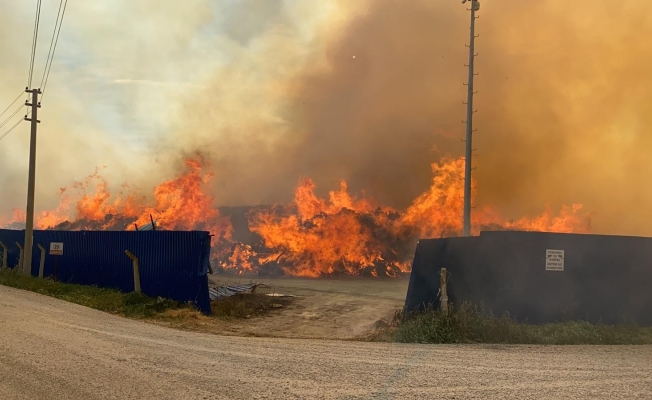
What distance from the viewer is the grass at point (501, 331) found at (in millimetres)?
10797

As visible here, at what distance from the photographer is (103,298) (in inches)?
669

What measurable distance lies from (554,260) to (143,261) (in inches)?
537

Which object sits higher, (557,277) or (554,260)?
(554,260)

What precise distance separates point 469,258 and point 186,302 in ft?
30.7

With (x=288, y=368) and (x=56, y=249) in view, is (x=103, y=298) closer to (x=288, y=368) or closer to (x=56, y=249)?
(x=56, y=249)

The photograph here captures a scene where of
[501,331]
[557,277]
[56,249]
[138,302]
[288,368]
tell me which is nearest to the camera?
[288,368]

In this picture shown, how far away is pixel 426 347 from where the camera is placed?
9945 mm

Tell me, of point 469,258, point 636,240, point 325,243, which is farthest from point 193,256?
point 325,243

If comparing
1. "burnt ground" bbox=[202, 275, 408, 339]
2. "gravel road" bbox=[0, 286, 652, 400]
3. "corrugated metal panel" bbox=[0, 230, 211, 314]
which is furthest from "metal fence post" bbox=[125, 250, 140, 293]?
Result: "gravel road" bbox=[0, 286, 652, 400]

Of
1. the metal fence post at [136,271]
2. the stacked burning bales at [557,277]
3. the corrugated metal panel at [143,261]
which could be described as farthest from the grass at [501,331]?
the metal fence post at [136,271]

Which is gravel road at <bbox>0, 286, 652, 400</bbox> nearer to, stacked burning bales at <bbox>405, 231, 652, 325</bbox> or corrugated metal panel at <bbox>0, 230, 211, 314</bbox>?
stacked burning bales at <bbox>405, 231, 652, 325</bbox>

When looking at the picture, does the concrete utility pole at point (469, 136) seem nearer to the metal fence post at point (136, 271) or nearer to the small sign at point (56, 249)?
the metal fence post at point (136, 271)

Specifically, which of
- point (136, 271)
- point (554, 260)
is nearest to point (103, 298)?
point (136, 271)

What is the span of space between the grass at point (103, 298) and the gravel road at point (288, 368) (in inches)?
168
